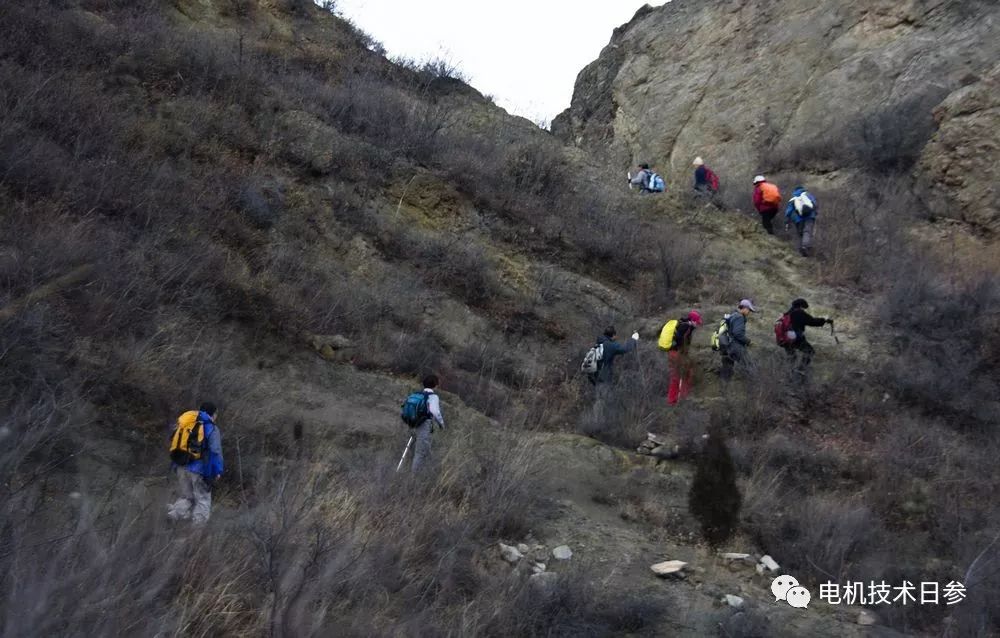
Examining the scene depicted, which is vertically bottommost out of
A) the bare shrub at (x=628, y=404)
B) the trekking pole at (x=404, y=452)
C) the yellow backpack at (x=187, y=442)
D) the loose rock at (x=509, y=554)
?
the loose rock at (x=509, y=554)

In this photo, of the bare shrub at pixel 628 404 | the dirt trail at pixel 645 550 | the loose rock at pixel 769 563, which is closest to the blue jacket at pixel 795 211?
the bare shrub at pixel 628 404

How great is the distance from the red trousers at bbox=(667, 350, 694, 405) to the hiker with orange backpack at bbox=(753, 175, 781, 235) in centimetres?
661

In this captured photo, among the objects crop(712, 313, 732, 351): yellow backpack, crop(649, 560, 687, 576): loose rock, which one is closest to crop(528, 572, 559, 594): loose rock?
crop(649, 560, 687, 576): loose rock

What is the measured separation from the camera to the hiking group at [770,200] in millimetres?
15789

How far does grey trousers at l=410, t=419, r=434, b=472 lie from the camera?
8.01 m

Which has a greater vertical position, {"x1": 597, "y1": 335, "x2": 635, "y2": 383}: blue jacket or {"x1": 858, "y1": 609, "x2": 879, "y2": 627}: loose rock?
{"x1": 597, "y1": 335, "x2": 635, "y2": 383}: blue jacket

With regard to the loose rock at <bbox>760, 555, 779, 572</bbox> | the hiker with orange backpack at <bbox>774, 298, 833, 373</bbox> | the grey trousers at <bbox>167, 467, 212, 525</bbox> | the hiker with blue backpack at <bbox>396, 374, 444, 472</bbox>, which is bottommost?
the grey trousers at <bbox>167, 467, 212, 525</bbox>

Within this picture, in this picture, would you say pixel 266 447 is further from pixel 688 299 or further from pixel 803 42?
pixel 803 42

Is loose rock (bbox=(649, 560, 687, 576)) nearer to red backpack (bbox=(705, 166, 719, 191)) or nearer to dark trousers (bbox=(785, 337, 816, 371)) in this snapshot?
dark trousers (bbox=(785, 337, 816, 371))

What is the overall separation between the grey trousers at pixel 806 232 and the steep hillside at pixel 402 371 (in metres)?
0.36

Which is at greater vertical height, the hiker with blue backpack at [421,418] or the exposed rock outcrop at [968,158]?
the exposed rock outcrop at [968,158]

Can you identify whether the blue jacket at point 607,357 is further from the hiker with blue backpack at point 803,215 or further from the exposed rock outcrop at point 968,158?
the exposed rock outcrop at point 968,158

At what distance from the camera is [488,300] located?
1276 centimetres

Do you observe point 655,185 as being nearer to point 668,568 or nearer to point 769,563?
point 769,563
